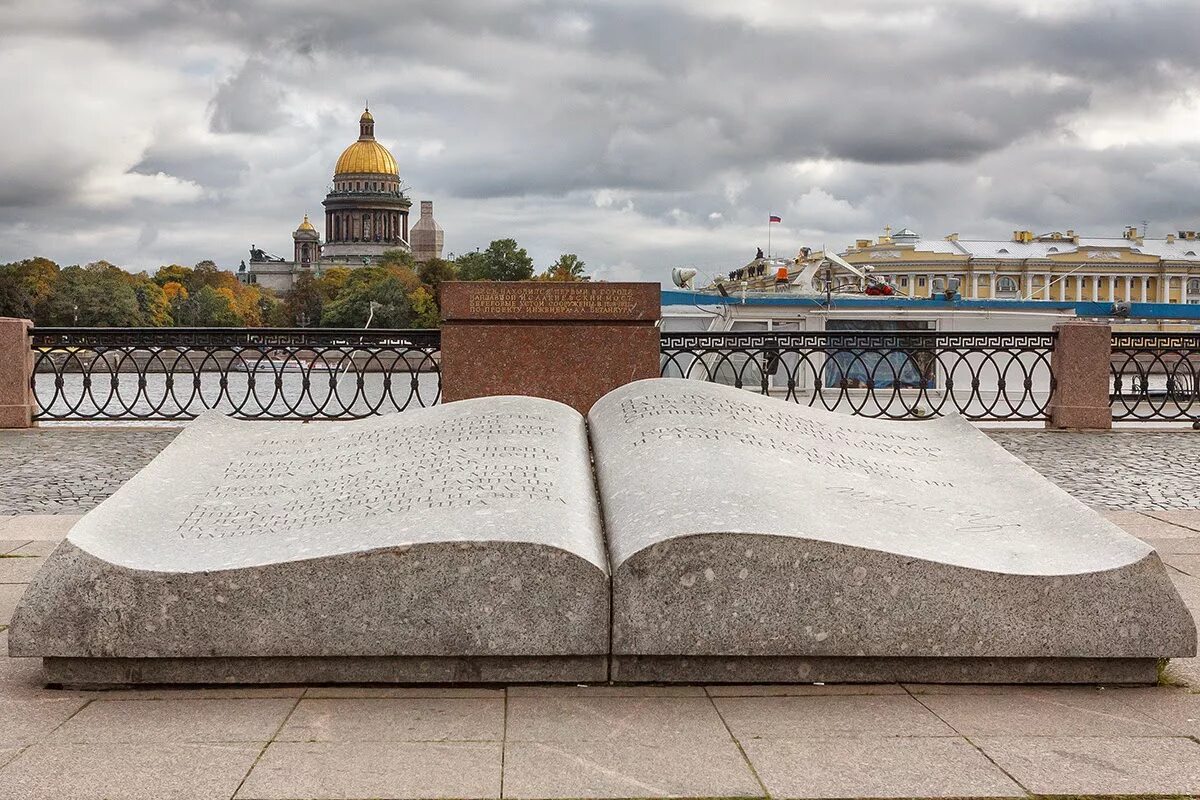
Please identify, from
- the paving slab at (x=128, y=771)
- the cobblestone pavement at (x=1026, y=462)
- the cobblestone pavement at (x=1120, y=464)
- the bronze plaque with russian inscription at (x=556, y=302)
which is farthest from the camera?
the bronze plaque with russian inscription at (x=556, y=302)

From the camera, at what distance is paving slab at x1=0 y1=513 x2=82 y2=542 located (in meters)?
6.14

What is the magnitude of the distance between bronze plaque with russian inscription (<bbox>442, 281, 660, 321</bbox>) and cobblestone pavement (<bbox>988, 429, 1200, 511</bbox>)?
344 centimetres

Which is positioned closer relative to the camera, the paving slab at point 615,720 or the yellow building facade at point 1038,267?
the paving slab at point 615,720

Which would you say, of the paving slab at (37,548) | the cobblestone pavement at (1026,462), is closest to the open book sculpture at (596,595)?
the paving slab at (37,548)

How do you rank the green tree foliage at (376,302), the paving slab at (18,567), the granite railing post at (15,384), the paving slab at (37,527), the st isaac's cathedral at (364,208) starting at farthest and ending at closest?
the st isaac's cathedral at (364,208) → the green tree foliage at (376,302) → the granite railing post at (15,384) → the paving slab at (37,527) → the paving slab at (18,567)

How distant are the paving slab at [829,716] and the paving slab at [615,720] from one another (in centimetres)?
6

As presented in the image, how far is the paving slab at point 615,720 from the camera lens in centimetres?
317

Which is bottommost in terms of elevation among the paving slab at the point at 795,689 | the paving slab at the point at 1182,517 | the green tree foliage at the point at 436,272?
the paving slab at the point at 1182,517

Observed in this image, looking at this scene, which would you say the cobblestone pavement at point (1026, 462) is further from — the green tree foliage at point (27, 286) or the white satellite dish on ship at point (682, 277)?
the green tree foliage at point (27, 286)

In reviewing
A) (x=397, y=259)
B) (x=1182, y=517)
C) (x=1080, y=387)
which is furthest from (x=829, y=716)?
(x=397, y=259)

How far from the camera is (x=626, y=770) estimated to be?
9.71 ft

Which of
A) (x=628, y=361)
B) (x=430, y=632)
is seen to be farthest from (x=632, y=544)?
(x=628, y=361)

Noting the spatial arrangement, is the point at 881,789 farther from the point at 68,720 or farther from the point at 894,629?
the point at 68,720

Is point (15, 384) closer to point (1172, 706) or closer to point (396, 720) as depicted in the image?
point (396, 720)
